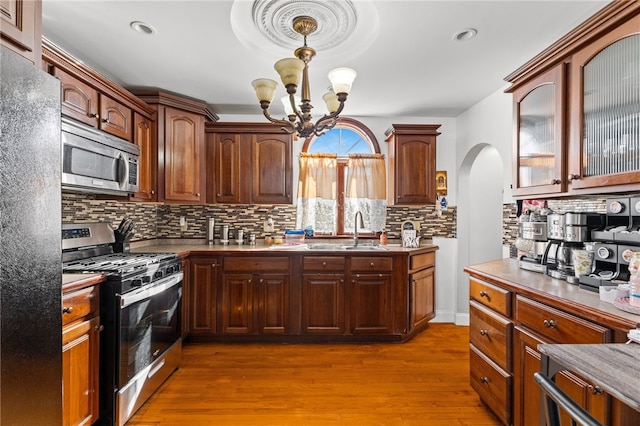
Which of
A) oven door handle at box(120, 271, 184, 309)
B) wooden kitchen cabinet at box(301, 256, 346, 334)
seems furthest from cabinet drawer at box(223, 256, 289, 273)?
oven door handle at box(120, 271, 184, 309)

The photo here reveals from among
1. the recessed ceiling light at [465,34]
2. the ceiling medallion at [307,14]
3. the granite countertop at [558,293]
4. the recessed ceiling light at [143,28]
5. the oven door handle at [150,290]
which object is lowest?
the oven door handle at [150,290]

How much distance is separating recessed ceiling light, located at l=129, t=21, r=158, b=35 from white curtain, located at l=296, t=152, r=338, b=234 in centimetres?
203

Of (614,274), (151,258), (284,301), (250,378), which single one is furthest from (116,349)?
(614,274)

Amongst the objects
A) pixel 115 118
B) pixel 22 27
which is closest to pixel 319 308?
pixel 115 118

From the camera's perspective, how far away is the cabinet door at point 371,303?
10.8ft

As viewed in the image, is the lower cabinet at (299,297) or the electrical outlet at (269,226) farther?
the electrical outlet at (269,226)

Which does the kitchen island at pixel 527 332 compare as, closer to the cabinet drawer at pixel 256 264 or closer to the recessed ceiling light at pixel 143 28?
the cabinet drawer at pixel 256 264

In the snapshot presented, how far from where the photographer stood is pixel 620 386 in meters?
0.82

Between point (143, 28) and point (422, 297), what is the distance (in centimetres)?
334

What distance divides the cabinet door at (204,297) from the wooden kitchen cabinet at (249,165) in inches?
29.0

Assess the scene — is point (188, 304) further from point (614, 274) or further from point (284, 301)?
point (614, 274)

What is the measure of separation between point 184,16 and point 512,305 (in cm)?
251

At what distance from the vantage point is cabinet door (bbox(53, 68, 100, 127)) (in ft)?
6.96

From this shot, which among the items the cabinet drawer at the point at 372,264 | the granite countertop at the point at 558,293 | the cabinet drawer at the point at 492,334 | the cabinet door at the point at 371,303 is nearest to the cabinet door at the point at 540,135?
the granite countertop at the point at 558,293
